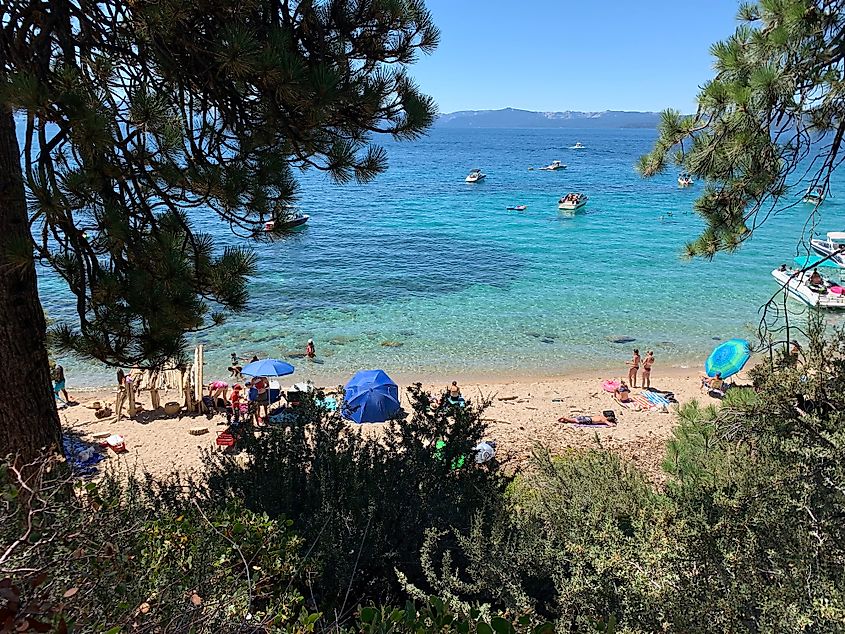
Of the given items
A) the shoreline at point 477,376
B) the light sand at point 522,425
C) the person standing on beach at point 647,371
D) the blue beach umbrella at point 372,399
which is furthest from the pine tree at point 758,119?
the shoreline at point 477,376

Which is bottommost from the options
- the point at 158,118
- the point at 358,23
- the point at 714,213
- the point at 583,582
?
the point at 583,582

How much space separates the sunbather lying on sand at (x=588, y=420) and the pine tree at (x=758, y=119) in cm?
876

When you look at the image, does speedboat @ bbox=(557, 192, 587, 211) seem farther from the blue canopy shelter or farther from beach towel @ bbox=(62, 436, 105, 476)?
beach towel @ bbox=(62, 436, 105, 476)

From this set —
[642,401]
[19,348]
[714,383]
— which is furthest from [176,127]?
[714,383]

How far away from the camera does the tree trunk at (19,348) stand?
12.8 ft

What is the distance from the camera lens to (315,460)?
4.50 m

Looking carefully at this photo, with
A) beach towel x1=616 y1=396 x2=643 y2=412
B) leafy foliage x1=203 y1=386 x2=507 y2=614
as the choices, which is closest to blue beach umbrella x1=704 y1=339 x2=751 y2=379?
beach towel x1=616 y1=396 x2=643 y2=412

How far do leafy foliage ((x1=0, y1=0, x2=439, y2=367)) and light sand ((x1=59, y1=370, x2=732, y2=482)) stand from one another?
661 centimetres

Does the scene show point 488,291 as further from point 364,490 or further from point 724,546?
point 724,546

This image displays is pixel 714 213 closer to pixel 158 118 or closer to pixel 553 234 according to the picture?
pixel 158 118

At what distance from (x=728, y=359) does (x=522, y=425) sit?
218 inches

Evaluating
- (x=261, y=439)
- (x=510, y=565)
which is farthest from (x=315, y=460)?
(x=510, y=565)

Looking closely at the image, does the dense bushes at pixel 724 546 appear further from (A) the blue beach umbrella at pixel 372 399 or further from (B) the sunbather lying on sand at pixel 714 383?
(B) the sunbather lying on sand at pixel 714 383

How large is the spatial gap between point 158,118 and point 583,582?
3.42m
